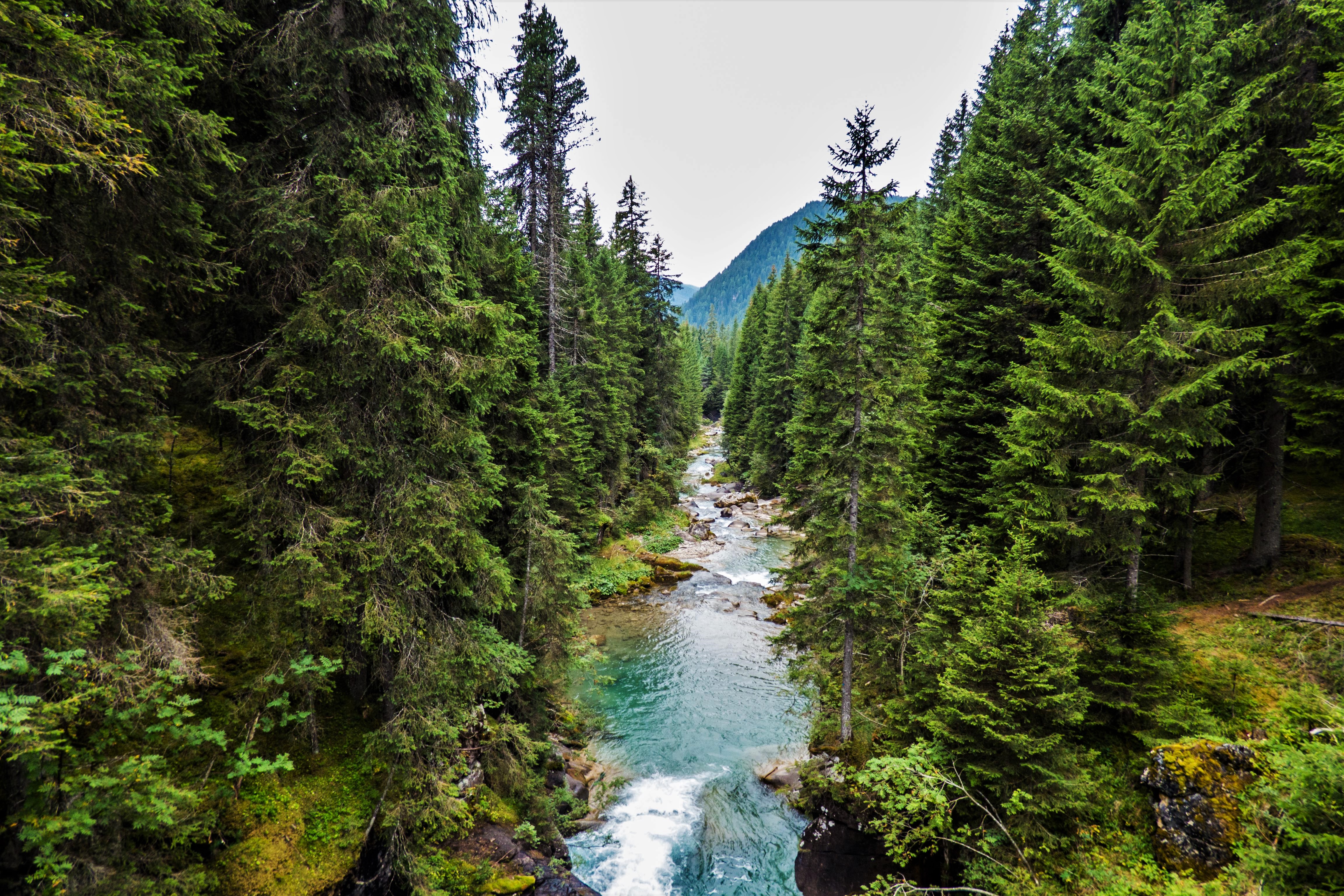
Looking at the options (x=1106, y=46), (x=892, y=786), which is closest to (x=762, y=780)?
(x=892, y=786)

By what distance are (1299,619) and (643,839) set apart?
43.7 ft

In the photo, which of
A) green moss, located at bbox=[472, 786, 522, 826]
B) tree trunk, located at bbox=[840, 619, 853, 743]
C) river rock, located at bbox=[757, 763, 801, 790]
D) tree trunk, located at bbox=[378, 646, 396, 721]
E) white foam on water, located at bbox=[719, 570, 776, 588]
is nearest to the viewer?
tree trunk, located at bbox=[378, 646, 396, 721]

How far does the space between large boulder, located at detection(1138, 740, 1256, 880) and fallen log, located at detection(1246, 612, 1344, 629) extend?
3.34m

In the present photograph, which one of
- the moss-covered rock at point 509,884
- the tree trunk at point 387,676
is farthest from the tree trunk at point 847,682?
the tree trunk at point 387,676

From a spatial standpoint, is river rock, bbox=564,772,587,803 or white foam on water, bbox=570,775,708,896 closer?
white foam on water, bbox=570,775,708,896

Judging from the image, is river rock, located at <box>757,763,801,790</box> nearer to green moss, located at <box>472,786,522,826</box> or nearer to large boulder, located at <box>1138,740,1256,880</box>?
green moss, located at <box>472,786,522,826</box>

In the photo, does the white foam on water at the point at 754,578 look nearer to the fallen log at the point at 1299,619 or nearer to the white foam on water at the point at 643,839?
the white foam on water at the point at 643,839

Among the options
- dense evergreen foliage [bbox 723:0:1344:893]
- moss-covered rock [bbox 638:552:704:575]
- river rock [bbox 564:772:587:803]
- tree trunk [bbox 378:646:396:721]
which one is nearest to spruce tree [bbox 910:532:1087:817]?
dense evergreen foliage [bbox 723:0:1344:893]

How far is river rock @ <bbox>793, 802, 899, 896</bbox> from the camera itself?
30.9 ft

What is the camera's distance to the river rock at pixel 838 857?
30.9 ft

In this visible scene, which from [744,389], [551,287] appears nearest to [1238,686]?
[551,287]

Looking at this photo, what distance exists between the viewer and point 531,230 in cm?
1912

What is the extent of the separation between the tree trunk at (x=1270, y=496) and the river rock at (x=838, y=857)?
34.3ft

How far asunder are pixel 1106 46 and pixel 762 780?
79.4ft
